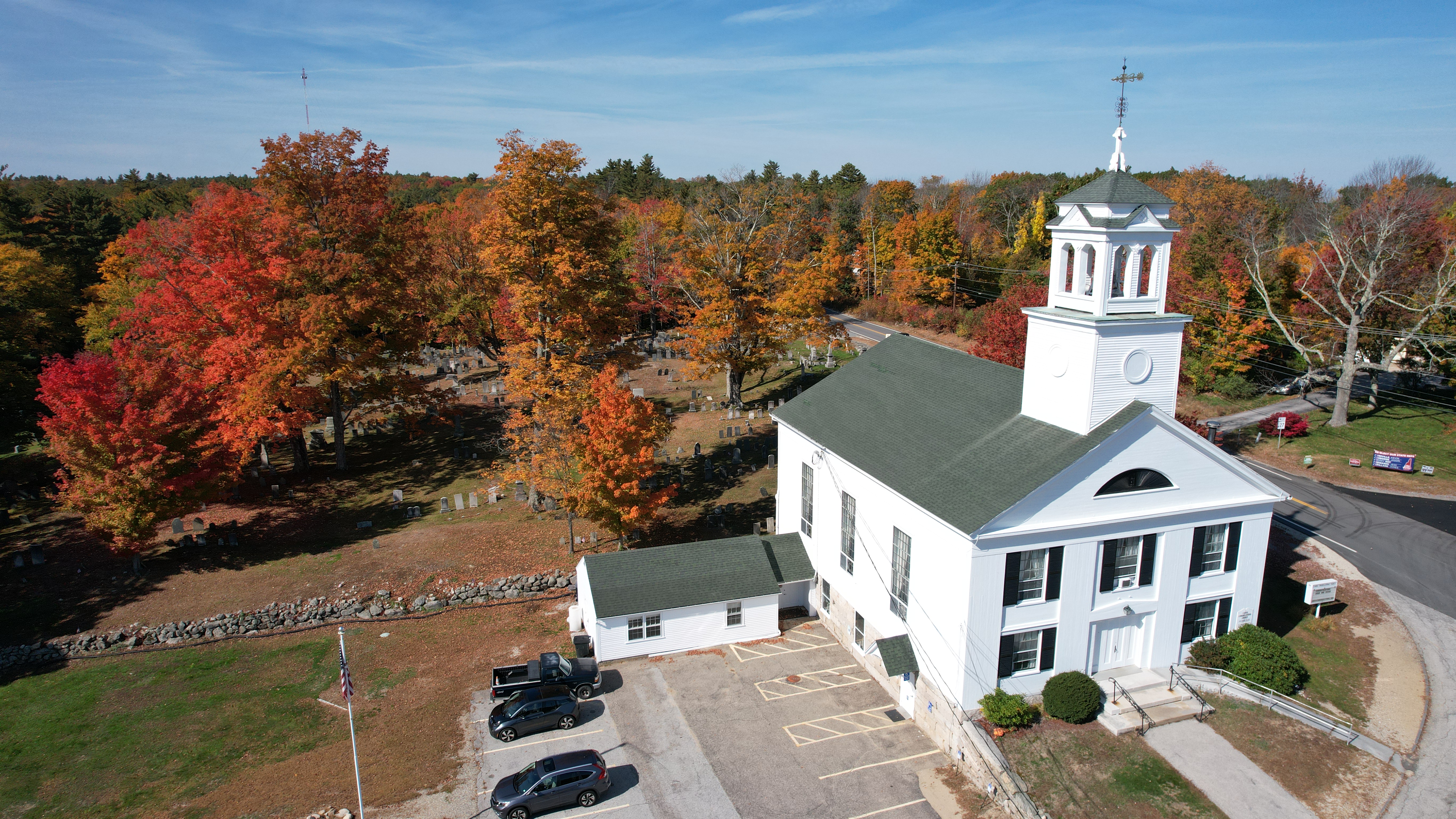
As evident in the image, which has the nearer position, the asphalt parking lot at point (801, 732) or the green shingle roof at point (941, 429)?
the asphalt parking lot at point (801, 732)

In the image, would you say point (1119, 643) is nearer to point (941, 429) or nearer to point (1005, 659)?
point (1005, 659)

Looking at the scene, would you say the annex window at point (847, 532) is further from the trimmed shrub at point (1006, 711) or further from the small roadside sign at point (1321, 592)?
the small roadside sign at point (1321, 592)

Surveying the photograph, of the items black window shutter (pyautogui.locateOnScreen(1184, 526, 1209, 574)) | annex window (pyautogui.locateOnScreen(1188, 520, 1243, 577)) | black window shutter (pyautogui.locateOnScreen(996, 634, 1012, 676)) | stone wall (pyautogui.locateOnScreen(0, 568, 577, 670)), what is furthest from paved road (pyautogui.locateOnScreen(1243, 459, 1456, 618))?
stone wall (pyautogui.locateOnScreen(0, 568, 577, 670))

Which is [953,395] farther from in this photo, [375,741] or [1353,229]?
[1353,229]

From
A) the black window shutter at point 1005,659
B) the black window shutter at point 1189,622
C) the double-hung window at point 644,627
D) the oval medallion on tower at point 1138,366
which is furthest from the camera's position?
the double-hung window at point 644,627

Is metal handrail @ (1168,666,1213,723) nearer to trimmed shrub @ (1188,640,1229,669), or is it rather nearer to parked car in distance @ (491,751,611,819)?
trimmed shrub @ (1188,640,1229,669)

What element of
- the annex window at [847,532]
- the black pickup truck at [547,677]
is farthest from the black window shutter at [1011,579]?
the black pickup truck at [547,677]
